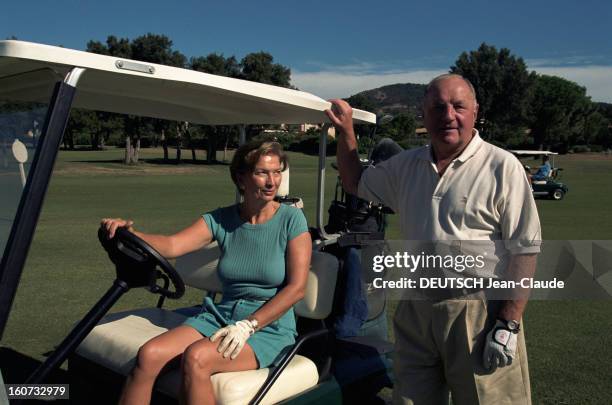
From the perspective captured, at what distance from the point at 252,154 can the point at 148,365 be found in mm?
1042

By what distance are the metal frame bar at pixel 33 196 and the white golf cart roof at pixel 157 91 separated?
128 millimetres

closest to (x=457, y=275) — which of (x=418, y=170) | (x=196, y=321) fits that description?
(x=418, y=170)

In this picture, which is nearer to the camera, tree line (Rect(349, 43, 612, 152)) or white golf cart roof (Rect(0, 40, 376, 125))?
white golf cart roof (Rect(0, 40, 376, 125))

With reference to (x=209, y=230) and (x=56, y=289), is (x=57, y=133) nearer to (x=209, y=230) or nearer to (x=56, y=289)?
(x=209, y=230)

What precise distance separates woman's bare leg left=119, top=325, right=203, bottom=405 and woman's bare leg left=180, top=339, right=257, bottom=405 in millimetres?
85

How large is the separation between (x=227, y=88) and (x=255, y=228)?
70 centimetres

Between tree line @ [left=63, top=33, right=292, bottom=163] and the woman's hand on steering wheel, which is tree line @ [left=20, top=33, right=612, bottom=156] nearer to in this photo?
tree line @ [left=63, top=33, right=292, bottom=163]

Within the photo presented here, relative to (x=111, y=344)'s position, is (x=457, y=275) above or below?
above

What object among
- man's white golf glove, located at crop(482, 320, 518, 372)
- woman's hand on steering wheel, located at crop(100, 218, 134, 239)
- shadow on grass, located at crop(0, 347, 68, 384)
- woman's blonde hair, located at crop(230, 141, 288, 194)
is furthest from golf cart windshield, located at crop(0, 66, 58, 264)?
shadow on grass, located at crop(0, 347, 68, 384)

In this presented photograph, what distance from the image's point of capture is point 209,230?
2.99 metres

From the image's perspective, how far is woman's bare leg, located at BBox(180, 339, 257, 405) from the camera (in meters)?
2.24

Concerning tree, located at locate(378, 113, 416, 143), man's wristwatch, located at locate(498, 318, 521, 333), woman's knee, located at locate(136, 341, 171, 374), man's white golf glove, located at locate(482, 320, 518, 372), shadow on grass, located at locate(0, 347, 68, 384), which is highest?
tree, located at locate(378, 113, 416, 143)

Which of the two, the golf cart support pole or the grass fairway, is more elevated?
the golf cart support pole

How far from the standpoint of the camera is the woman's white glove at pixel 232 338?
7.77 feet
